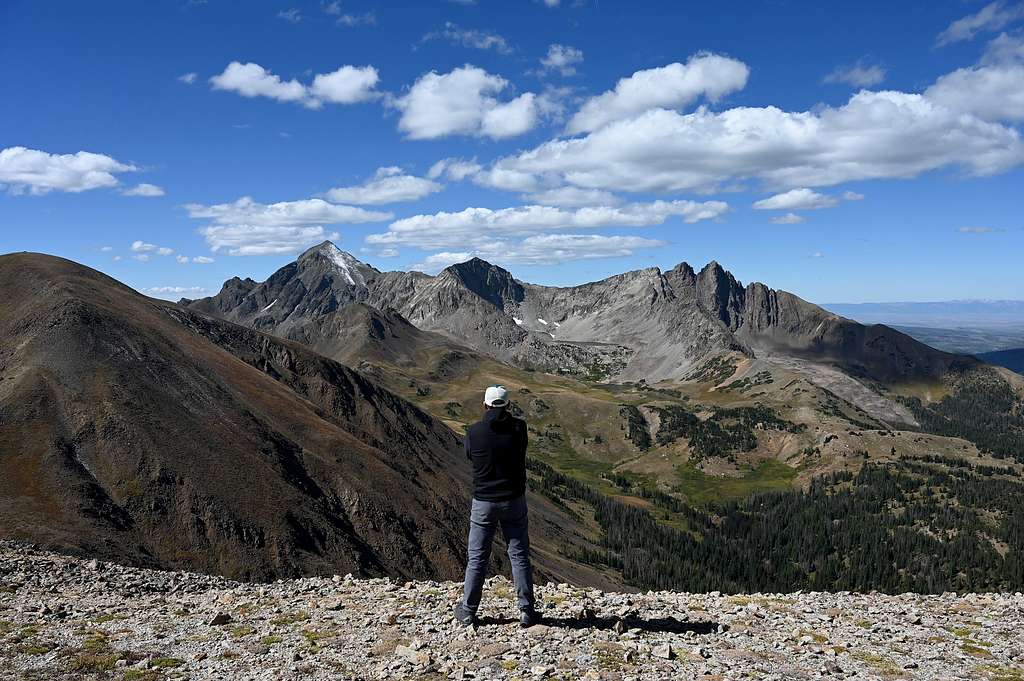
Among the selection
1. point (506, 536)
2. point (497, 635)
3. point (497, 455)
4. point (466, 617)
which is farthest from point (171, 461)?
point (497, 455)

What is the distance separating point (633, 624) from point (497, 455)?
24.7ft

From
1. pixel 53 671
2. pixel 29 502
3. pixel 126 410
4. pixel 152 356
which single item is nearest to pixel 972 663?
pixel 53 671

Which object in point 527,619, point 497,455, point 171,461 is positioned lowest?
point 171,461

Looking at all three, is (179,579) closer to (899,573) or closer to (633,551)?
(633,551)

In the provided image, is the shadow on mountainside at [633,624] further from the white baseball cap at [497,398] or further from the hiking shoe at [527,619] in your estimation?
the white baseball cap at [497,398]

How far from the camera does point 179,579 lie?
31500mm

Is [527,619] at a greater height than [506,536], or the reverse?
[506,536]

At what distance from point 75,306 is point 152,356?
11551 millimetres

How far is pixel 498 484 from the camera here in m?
17.6

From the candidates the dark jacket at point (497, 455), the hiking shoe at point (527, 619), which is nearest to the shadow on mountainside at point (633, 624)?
the hiking shoe at point (527, 619)

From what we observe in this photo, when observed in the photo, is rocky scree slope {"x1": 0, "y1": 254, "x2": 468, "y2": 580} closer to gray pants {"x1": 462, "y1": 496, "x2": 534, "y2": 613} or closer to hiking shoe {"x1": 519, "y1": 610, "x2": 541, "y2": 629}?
gray pants {"x1": 462, "y1": 496, "x2": 534, "y2": 613}

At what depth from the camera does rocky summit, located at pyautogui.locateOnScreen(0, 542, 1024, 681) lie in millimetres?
16812

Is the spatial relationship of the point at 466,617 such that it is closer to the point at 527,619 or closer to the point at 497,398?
the point at 527,619

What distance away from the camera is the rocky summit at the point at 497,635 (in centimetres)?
1681
